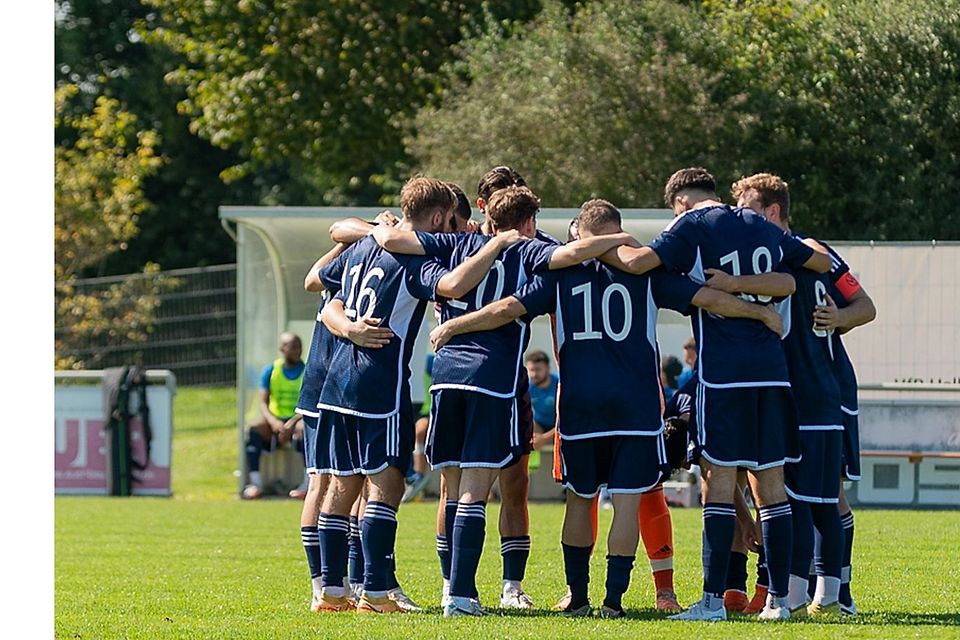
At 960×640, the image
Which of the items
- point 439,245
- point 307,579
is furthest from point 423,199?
point 307,579

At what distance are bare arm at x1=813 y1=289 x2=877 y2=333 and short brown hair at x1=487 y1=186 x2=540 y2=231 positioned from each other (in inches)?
57.5

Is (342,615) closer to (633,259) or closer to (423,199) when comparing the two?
(423,199)

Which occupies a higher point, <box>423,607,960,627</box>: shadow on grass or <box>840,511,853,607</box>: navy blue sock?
<box>840,511,853,607</box>: navy blue sock

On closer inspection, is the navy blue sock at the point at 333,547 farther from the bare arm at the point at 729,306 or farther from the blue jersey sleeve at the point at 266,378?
the blue jersey sleeve at the point at 266,378

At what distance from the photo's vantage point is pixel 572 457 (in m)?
7.56

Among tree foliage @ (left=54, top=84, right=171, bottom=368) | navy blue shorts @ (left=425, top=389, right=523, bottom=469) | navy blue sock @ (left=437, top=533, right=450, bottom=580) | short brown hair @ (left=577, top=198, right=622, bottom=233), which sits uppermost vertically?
tree foliage @ (left=54, top=84, right=171, bottom=368)

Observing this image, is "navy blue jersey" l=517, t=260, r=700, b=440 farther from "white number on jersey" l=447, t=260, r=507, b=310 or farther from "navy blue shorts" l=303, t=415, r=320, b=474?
"navy blue shorts" l=303, t=415, r=320, b=474

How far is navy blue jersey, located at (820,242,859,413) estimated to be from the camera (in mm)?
7809

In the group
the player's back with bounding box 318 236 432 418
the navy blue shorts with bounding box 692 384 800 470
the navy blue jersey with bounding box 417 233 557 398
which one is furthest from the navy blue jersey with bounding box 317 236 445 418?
the navy blue shorts with bounding box 692 384 800 470

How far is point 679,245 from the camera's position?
24.3 feet
